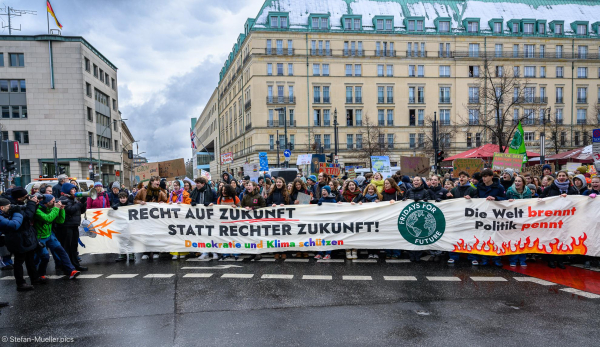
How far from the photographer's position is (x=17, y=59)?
4047cm

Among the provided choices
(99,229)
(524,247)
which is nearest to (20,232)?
(99,229)

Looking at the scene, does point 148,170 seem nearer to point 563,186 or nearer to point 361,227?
point 361,227

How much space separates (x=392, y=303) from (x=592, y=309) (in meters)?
2.60

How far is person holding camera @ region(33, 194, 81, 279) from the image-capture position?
7266 millimetres

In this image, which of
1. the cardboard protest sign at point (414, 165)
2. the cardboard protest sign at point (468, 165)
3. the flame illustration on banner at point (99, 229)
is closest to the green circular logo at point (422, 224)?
the flame illustration on banner at point (99, 229)

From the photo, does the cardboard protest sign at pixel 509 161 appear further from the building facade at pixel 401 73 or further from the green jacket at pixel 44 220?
the building facade at pixel 401 73

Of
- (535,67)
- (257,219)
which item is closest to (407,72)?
(535,67)

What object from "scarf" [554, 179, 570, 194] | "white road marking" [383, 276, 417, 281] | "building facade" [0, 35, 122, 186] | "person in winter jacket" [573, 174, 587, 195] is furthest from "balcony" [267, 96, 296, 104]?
"white road marking" [383, 276, 417, 281]

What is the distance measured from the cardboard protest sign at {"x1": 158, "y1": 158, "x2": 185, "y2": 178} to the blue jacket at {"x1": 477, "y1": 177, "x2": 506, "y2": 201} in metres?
9.65

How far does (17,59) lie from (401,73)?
44429mm

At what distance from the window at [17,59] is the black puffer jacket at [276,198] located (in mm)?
42294

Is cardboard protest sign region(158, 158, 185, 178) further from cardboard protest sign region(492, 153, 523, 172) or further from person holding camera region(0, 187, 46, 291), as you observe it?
cardboard protest sign region(492, 153, 523, 172)

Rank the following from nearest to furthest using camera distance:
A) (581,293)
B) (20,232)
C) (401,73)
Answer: (581,293) → (20,232) → (401,73)

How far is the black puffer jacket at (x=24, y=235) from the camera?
21.9 feet
